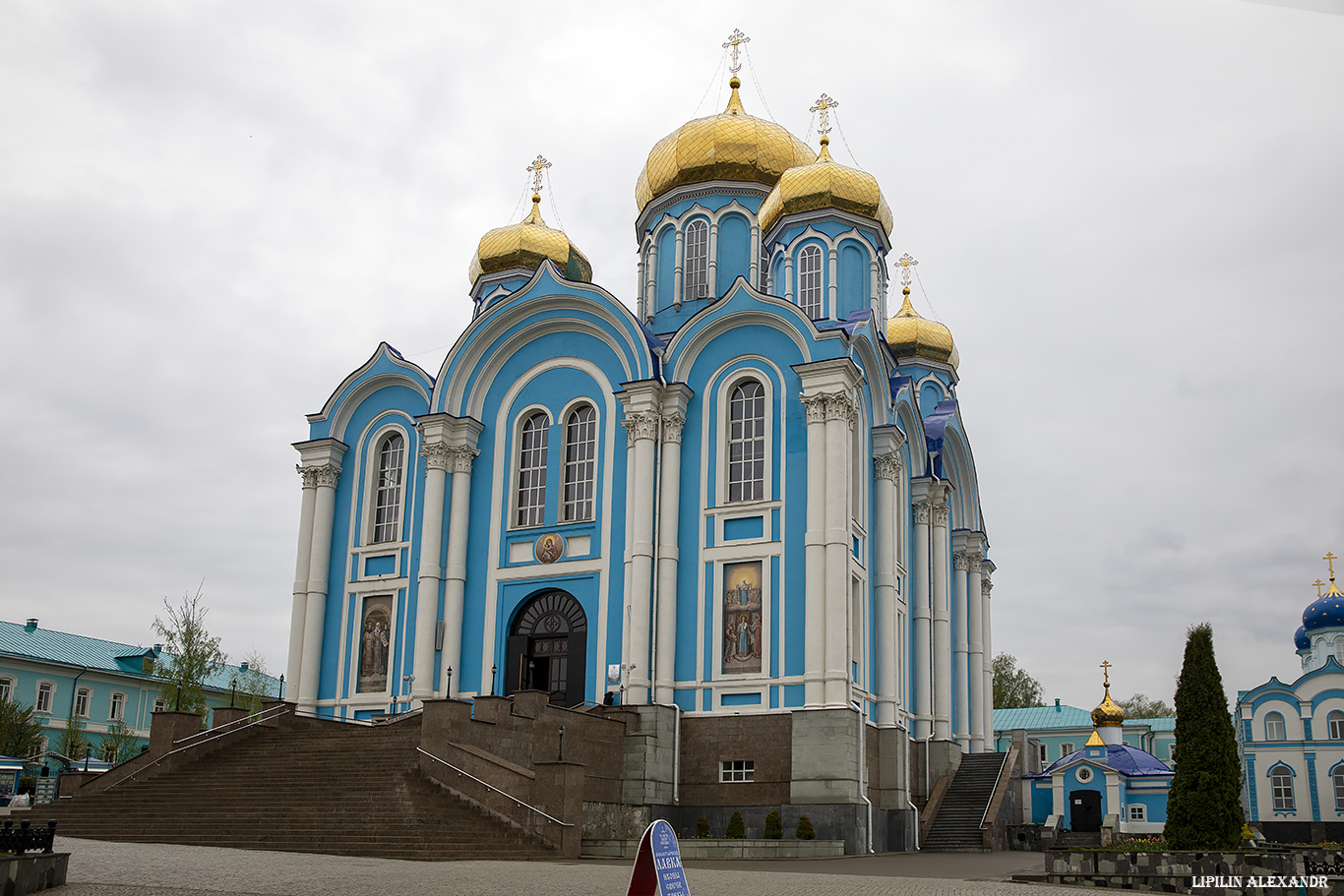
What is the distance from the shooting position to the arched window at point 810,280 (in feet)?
90.8

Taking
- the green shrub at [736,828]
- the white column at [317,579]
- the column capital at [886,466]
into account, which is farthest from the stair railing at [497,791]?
the column capital at [886,466]

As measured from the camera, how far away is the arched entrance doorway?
75.5ft

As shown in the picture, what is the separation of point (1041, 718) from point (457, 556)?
37162 millimetres

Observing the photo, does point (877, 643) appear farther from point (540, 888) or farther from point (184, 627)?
point (184, 627)

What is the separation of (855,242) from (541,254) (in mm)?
8426

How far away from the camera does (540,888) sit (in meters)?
10.9

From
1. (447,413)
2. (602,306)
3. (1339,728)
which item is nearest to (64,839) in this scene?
(447,413)

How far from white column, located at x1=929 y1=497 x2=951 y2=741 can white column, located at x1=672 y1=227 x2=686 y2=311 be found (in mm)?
7170

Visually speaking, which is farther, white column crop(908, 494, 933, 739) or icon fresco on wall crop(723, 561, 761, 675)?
white column crop(908, 494, 933, 739)

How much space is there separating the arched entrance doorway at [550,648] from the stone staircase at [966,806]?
7.48m

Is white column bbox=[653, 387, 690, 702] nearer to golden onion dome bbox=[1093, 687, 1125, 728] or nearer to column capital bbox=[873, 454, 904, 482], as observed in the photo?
column capital bbox=[873, 454, 904, 482]

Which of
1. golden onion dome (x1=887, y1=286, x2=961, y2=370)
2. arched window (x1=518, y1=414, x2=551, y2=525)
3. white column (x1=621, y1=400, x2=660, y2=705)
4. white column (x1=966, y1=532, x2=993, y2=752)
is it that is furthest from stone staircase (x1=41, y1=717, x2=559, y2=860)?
golden onion dome (x1=887, y1=286, x2=961, y2=370)

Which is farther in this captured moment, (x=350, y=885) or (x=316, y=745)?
(x=316, y=745)

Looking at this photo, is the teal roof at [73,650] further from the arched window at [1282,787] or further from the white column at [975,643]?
the arched window at [1282,787]
